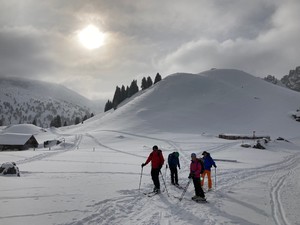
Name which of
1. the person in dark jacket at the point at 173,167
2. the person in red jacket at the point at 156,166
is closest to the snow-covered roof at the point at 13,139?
→ the person in dark jacket at the point at 173,167

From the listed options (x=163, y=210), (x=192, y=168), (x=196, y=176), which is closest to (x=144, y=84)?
(x=192, y=168)

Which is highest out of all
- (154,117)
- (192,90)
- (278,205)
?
(192,90)

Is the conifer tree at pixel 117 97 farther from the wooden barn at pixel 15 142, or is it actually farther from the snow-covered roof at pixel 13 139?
the snow-covered roof at pixel 13 139

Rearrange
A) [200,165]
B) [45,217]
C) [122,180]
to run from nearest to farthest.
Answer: [45,217]
[200,165]
[122,180]

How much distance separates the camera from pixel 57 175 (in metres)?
20.4

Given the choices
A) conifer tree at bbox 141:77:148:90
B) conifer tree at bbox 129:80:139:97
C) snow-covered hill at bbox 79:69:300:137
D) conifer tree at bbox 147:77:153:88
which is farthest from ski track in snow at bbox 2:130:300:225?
conifer tree at bbox 129:80:139:97

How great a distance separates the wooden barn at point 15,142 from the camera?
77438 millimetres

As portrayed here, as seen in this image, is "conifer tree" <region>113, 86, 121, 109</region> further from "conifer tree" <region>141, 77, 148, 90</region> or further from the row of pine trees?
"conifer tree" <region>141, 77, 148, 90</region>

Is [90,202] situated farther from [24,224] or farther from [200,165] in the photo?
[200,165]

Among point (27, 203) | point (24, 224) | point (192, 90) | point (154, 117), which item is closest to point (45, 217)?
point (24, 224)

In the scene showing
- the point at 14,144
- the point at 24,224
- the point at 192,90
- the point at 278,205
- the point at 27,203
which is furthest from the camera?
the point at 192,90

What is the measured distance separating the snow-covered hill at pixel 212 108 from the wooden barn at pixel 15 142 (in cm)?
2444

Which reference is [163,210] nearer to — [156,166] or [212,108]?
[156,166]

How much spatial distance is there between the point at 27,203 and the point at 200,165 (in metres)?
7.85
